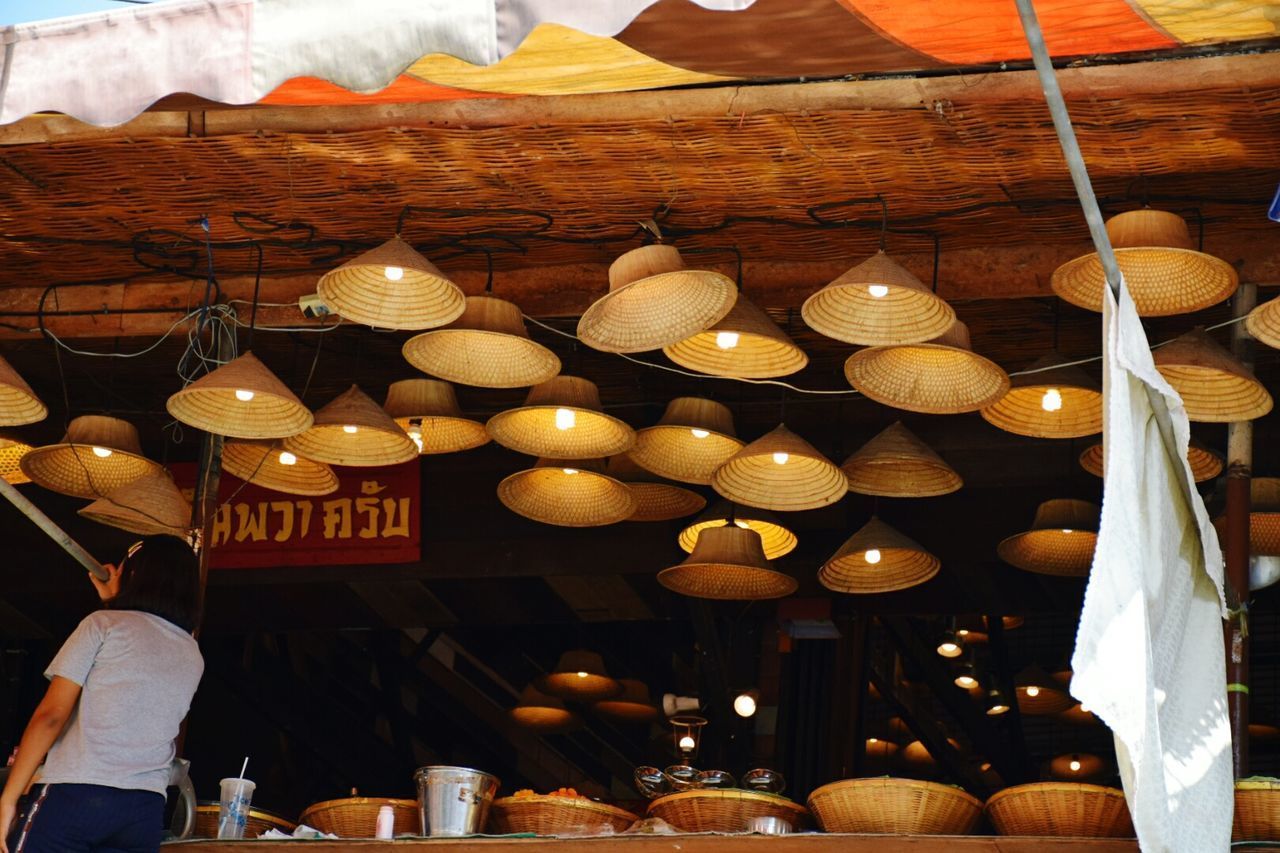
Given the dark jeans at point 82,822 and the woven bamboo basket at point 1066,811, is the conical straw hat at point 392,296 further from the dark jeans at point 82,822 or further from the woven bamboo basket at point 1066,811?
the woven bamboo basket at point 1066,811

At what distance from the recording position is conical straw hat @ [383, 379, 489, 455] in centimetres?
647

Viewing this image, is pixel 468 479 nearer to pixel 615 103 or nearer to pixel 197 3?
pixel 615 103

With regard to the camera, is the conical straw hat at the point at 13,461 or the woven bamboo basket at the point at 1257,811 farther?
the conical straw hat at the point at 13,461

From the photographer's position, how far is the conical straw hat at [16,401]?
221 inches

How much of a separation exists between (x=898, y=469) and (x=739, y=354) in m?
1.06

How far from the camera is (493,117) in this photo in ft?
17.0

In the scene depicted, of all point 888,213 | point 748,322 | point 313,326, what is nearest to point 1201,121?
point 888,213

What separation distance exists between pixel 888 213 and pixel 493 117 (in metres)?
1.46

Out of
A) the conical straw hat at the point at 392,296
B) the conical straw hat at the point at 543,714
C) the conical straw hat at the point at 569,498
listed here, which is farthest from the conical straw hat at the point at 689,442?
the conical straw hat at the point at 543,714

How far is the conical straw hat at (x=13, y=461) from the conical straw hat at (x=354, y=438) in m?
1.21

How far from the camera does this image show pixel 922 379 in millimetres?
5797

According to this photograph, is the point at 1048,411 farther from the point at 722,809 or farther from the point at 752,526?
the point at 722,809

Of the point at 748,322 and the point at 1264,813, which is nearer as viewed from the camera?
the point at 1264,813

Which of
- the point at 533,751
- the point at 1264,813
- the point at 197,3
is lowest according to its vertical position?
the point at 1264,813
